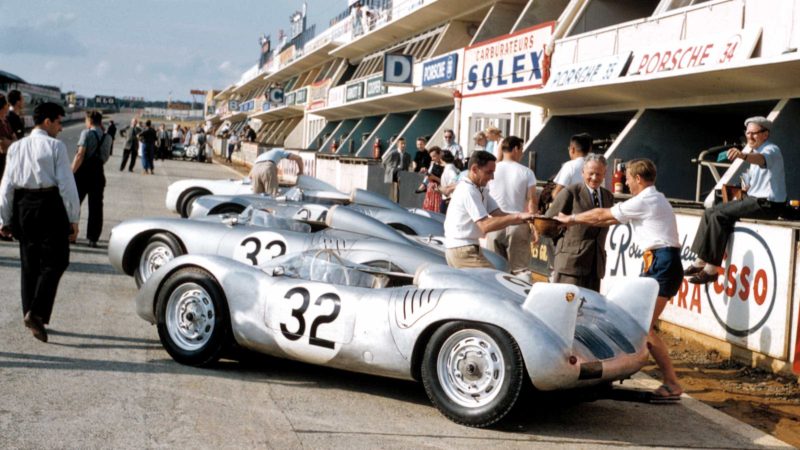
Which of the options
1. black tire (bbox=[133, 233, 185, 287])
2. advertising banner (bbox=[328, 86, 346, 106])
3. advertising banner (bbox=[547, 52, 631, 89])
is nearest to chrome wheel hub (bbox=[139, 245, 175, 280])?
black tire (bbox=[133, 233, 185, 287])

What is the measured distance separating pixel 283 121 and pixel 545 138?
52079mm

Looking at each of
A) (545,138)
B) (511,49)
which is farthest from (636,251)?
(511,49)

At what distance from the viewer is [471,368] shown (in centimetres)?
539

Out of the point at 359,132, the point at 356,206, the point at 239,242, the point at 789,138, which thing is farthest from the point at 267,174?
the point at 359,132

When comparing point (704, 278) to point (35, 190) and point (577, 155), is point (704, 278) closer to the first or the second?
point (577, 155)

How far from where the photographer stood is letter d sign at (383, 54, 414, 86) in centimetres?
3077

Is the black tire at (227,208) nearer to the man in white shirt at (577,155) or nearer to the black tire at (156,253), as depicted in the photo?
the black tire at (156,253)

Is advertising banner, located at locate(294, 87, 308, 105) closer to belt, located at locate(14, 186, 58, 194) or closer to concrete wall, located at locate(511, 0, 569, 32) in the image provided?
concrete wall, located at locate(511, 0, 569, 32)

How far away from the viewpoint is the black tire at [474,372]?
17.3ft

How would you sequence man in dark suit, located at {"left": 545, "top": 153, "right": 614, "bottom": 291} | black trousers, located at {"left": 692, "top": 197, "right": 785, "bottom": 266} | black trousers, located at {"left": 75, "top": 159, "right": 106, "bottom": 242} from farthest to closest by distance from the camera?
black trousers, located at {"left": 75, "top": 159, "right": 106, "bottom": 242} → black trousers, located at {"left": 692, "top": 197, "right": 785, "bottom": 266} → man in dark suit, located at {"left": 545, "top": 153, "right": 614, "bottom": 291}

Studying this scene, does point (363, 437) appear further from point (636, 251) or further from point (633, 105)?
point (633, 105)

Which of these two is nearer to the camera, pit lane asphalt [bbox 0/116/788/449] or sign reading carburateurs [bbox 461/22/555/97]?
pit lane asphalt [bbox 0/116/788/449]

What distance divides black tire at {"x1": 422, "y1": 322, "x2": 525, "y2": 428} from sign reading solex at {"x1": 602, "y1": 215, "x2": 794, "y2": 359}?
3.32 metres

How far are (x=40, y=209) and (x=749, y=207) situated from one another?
6196mm
